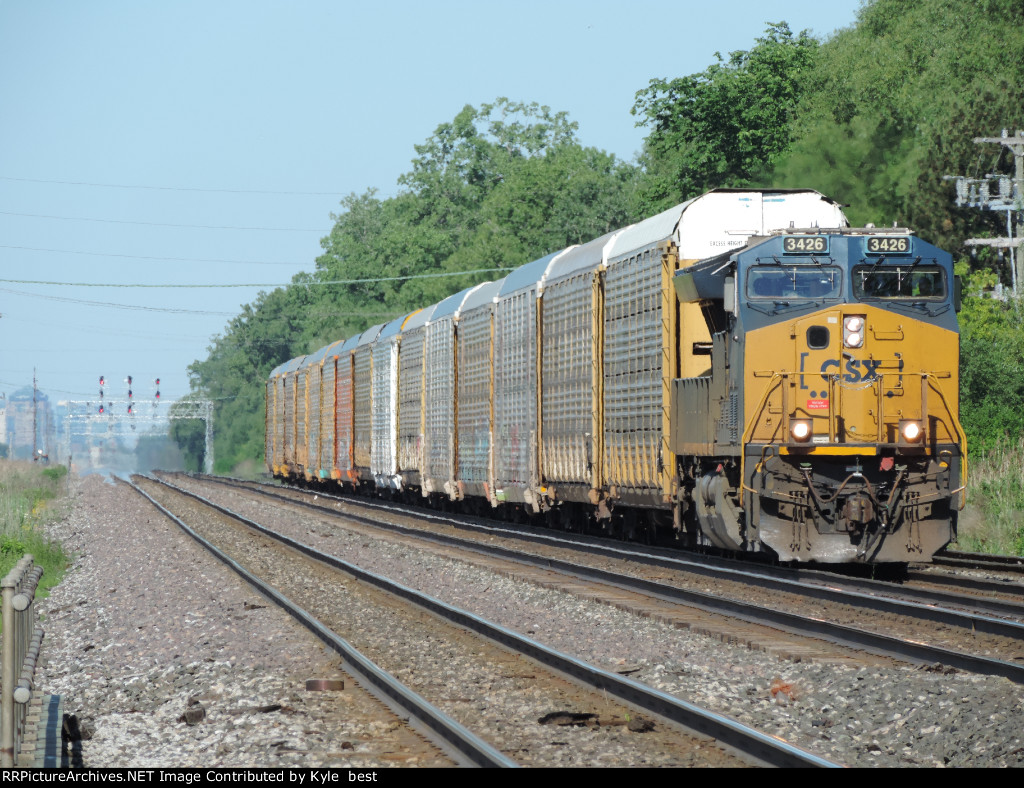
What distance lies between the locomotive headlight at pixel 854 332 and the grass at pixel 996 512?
6.26 metres

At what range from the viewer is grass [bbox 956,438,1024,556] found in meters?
20.3

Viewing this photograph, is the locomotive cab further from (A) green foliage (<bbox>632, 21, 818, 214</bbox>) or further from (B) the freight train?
(A) green foliage (<bbox>632, 21, 818, 214</bbox>)

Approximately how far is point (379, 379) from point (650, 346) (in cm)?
1856

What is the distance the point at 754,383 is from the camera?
48.1ft

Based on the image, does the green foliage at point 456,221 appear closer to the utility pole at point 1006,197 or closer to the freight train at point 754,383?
the utility pole at point 1006,197

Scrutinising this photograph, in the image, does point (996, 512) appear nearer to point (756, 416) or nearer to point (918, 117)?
point (756, 416)

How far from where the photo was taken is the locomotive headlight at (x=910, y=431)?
14688mm

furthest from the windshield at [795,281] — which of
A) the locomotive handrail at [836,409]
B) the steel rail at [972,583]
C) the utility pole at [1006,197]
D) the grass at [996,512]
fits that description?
the utility pole at [1006,197]

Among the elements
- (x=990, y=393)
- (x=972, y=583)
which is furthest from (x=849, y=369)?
(x=990, y=393)

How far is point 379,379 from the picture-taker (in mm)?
35062

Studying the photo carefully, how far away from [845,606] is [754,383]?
2.85 metres
